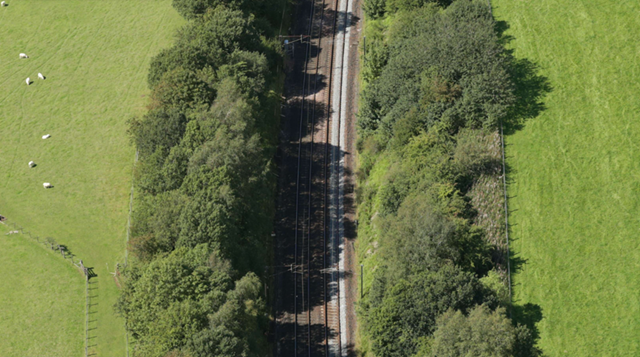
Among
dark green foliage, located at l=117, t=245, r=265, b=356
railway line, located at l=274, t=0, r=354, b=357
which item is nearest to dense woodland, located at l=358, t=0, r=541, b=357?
railway line, located at l=274, t=0, r=354, b=357

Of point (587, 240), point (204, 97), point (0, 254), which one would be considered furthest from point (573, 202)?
point (0, 254)

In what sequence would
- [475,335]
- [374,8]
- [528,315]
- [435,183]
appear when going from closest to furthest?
[475,335]
[528,315]
[435,183]
[374,8]

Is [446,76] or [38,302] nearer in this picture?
[38,302]

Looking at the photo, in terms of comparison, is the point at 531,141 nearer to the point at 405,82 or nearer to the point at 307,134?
the point at 405,82

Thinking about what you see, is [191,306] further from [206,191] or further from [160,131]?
[160,131]

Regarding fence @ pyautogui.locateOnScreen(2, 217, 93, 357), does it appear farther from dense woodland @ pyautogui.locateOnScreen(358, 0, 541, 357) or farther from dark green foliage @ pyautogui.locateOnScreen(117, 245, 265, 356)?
dense woodland @ pyautogui.locateOnScreen(358, 0, 541, 357)

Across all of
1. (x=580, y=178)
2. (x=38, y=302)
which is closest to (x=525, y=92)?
(x=580, y=178)
